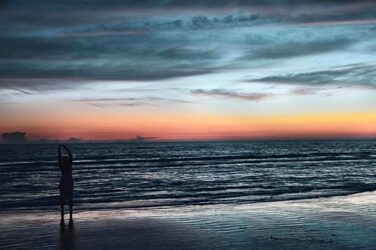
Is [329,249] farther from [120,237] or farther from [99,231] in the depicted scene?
[99,231]

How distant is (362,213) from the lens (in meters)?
15.6

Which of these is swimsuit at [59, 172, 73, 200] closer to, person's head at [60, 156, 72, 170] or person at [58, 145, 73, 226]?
person at [58, 145, 73, 226]

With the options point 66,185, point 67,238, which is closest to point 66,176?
point 66,185

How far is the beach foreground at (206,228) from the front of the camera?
10938mm

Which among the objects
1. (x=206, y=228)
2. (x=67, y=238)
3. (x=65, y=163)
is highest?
(x=65, y=163)

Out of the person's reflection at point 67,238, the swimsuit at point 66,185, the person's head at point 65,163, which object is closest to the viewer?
the person's reflection at point 67,238

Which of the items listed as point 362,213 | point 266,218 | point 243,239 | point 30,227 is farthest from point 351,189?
point 30,227

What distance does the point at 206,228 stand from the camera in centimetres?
1298

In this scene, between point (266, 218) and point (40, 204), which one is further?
point (40, 204)

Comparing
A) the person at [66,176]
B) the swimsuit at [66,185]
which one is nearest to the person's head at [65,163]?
the person at [66,176]

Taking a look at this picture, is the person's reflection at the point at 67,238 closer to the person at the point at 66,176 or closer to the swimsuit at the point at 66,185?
the person at the point at 66,176

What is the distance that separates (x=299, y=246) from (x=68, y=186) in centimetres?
704

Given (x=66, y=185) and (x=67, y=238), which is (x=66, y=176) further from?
(x=67, y=238)

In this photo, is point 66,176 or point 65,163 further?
point 66,176
